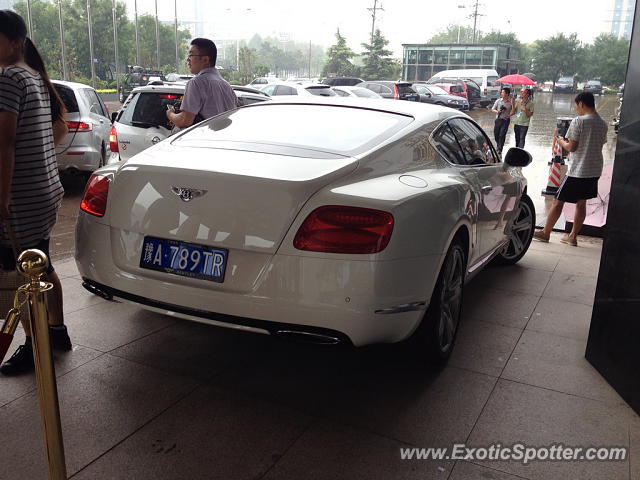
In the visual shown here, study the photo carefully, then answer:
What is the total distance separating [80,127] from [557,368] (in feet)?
24.8

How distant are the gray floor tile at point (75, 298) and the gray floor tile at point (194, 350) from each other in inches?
30.4

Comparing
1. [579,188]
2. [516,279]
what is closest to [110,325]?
[516,279]

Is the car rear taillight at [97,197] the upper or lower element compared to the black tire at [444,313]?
upper

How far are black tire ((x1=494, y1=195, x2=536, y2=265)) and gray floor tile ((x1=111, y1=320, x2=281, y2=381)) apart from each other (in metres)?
3.04

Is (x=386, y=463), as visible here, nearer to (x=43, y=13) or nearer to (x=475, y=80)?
(x=475, y=80)

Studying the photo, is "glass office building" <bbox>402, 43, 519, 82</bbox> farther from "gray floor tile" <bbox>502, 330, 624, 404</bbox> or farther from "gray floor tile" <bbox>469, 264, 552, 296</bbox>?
"gray floor tile" <bbox>502, 330, 624, 404</bbox>

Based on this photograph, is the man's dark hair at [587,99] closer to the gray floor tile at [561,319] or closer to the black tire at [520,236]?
the black tire at [520,236]

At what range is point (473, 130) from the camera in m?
4.88

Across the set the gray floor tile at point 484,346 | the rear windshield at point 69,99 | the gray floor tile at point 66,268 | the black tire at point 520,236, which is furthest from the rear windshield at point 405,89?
the gray floor tile at point 484,346

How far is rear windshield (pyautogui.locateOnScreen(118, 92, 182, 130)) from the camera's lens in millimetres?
8453

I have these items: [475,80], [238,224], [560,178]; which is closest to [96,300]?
[238,224]

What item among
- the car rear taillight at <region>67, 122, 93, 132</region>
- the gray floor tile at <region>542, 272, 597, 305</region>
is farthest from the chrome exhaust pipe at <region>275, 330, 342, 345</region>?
the car rear taillight at <region>67, 122, 93, 132</region>

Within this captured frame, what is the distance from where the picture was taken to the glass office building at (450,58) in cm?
5203

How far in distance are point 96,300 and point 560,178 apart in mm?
7574
